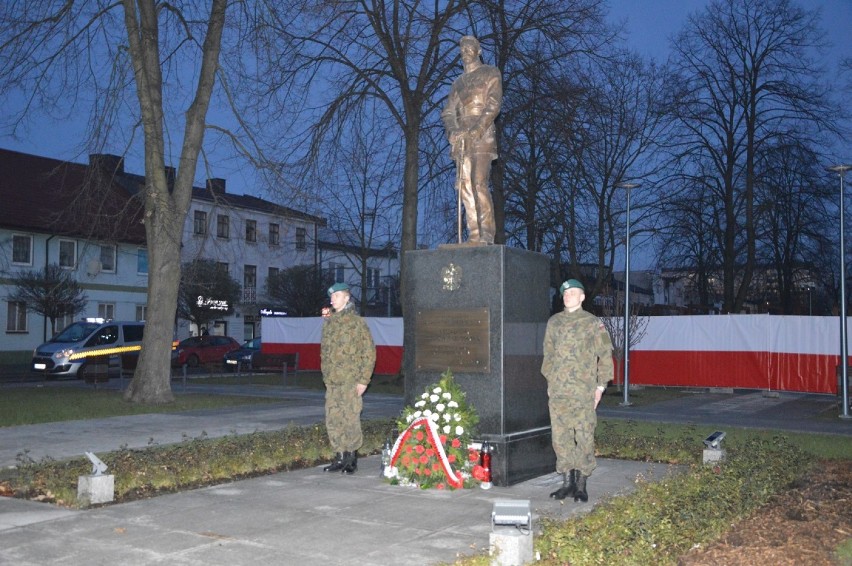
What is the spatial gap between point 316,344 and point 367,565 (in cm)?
2688

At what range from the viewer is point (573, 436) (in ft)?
27.6

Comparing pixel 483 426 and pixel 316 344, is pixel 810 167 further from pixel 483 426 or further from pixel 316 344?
pixel 483 426

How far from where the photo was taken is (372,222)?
43.3m

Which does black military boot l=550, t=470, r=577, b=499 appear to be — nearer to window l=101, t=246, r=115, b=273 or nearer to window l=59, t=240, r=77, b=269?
window l=59, t=240, r=77, b=269

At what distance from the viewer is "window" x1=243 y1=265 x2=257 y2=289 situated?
2420 inches

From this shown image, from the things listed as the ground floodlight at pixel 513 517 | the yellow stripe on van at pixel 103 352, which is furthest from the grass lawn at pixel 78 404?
the ground floodlight at pixel 513 517

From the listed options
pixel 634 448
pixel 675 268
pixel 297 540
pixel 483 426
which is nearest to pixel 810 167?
pixel 675 268

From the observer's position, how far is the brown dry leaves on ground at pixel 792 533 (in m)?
5.95

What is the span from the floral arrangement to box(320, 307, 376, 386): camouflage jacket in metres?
0.75

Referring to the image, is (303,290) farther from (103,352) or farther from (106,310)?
(103,352)

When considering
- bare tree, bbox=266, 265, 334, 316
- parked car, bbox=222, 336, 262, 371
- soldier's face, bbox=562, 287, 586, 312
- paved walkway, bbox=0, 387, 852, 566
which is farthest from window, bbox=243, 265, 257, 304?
soldier's face, bbox=562, 287, 586, 312

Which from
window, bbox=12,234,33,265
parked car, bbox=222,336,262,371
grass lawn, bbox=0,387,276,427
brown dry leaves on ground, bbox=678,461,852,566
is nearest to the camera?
brown dry leaves on ground, bbox=678,461,852,566

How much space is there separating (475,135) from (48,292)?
32.9 m

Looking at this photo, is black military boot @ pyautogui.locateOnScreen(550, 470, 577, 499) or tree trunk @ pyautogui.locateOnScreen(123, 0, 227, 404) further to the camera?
tree trunk @ pyautogui.locateOnScreen(123, 0, 227, 404)
